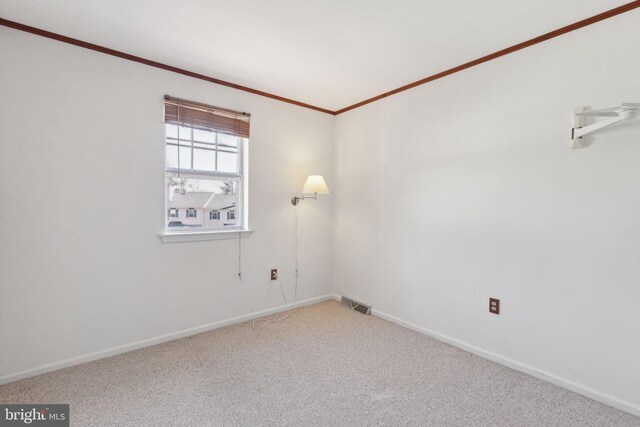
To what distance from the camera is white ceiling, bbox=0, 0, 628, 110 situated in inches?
71.2

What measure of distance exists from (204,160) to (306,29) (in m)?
1.47

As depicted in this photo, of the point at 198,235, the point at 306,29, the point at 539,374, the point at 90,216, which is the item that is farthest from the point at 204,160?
the point at 539,374

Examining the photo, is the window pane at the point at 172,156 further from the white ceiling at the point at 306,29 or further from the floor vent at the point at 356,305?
the floor vent at the point at 356,305

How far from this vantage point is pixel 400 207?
303cm

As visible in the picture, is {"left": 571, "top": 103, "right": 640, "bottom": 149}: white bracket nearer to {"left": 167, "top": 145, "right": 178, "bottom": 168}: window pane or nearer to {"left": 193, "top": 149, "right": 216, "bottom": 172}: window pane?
{"left": 193, "top": 149, "right": 216, "bottom": 172}: window pane

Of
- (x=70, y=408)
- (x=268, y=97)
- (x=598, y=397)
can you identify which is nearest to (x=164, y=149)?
(x=268, y=97)

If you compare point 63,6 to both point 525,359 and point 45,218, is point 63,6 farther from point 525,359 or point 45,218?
point 525,359

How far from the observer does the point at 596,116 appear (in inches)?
73.0

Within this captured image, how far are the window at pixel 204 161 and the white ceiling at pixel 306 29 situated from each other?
396 millimetres

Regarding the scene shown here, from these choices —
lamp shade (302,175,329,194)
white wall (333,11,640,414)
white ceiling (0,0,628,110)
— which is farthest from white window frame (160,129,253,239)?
white wall (333,11,640,414)

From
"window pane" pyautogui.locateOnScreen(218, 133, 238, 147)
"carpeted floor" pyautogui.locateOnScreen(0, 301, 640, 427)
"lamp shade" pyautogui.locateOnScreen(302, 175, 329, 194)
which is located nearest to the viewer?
"carpeted floor" pyautogui.locateOnScreen(0, 301, 640, 427)

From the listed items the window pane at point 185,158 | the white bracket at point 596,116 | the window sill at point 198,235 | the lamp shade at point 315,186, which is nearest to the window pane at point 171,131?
the window pane at point 185,158

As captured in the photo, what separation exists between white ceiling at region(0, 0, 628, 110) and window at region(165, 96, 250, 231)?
40 centimetres

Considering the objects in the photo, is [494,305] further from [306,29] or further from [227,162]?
[227,162]
